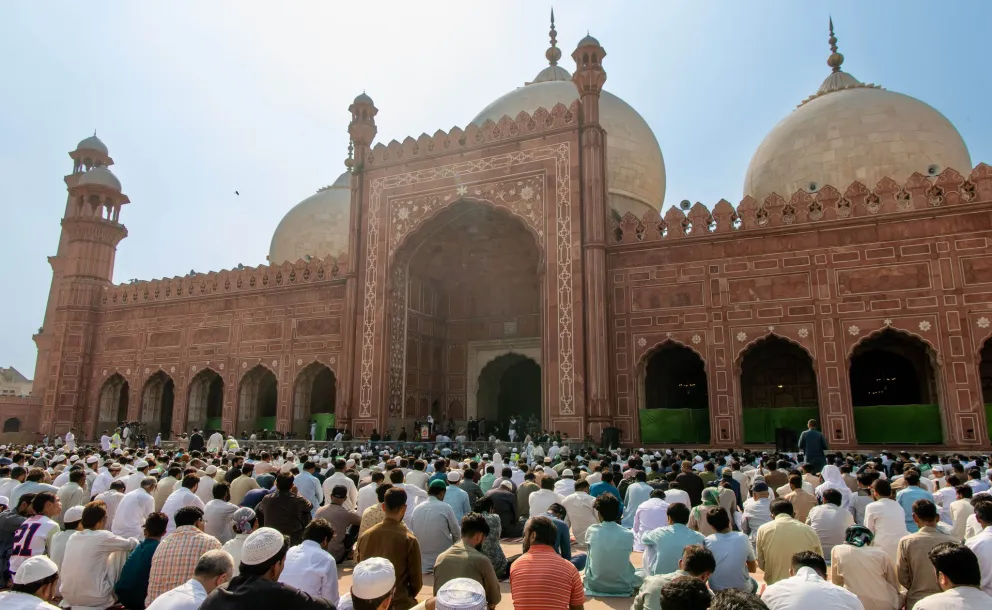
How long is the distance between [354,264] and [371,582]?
1696cm

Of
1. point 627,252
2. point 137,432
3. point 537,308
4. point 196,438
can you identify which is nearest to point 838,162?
point 627,252

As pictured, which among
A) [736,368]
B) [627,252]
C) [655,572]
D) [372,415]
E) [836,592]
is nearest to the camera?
→ [836,592]

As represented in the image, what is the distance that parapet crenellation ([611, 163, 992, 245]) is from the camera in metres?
14.6

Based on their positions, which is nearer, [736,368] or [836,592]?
[836,592]

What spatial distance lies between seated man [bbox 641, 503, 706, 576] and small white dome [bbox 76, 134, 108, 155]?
2889 centimetres

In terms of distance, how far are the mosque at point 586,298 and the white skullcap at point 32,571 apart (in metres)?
13.0

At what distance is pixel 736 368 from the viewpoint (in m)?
15.5

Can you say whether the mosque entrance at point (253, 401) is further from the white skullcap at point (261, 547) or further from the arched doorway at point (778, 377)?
the white skullcap at point (261, 547)

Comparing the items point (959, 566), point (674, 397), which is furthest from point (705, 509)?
point (674, 397)

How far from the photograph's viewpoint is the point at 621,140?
22891 millimetres

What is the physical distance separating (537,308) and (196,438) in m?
9.99

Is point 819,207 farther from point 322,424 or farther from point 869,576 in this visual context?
point 322,424

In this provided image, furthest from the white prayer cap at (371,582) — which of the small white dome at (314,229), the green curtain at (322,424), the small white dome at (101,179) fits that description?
the small white dome at (101,179)

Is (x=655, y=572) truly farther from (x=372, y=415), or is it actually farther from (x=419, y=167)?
(x=419, y=167)
